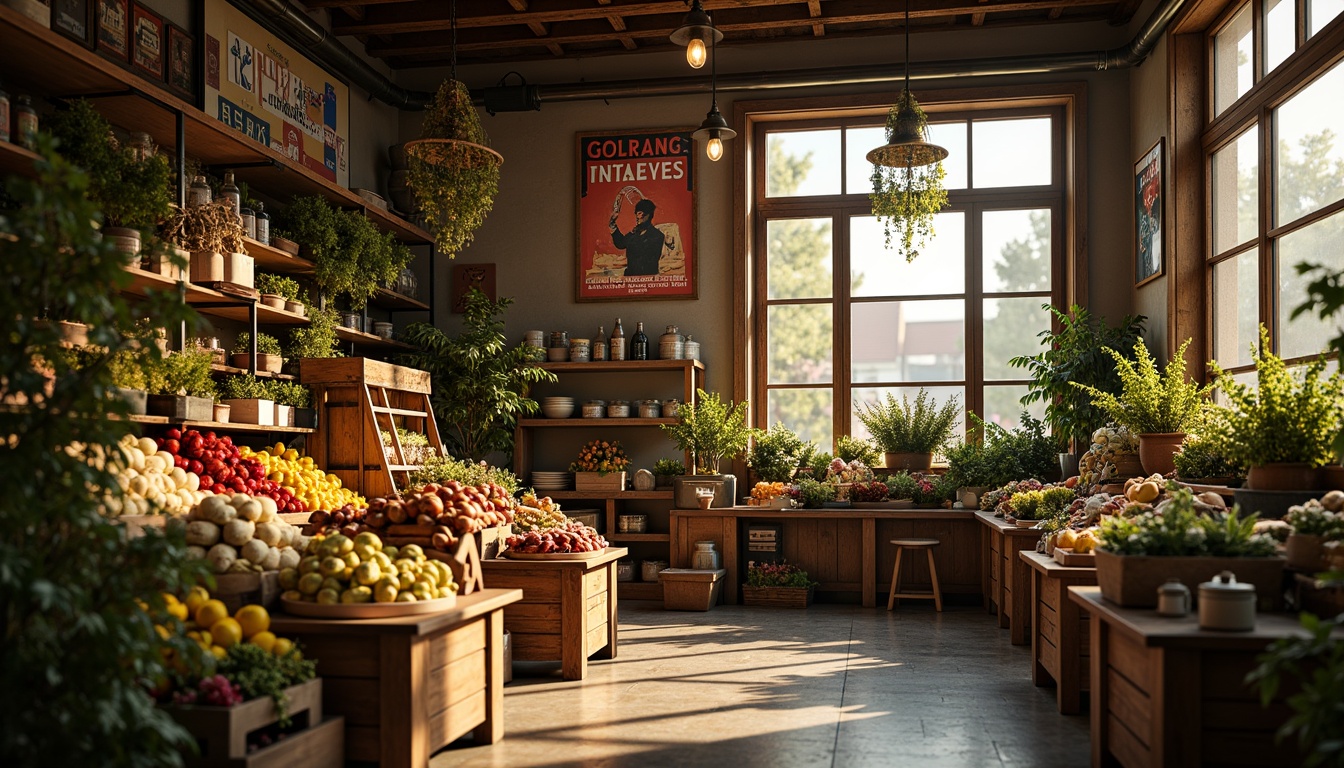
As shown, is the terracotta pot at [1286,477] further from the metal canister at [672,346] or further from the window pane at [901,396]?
the metal canister at [672,346]

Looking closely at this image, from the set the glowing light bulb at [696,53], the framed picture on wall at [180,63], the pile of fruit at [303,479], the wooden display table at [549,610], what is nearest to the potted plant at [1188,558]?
the wooden display table at [549,610]

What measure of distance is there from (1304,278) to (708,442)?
4.22 meters

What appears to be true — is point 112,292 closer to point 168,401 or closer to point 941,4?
point 168,401

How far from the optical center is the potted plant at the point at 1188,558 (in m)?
3.68

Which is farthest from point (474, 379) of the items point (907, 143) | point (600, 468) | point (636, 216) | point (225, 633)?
point (225, 633)

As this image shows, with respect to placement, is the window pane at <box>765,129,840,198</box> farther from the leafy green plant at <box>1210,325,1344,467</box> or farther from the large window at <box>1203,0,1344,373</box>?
the leafy green plant at <box>1210,325,1344,467</box>

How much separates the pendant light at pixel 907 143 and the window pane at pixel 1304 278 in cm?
201

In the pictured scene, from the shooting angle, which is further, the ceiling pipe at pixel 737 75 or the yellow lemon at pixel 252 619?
the ceiling pipe at pixel 737 75

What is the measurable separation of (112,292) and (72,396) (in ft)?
1.10

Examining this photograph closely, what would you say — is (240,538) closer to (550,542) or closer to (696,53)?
(550,542)

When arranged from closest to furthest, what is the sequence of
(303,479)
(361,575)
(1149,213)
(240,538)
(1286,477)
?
(361,575) → (240,538) → (1286,477) → (303,479) → (1149,213)

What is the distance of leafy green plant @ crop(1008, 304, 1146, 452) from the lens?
25.2 feet

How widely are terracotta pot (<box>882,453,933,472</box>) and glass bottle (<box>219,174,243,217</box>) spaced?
204 inches

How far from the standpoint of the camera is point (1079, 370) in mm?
7711
